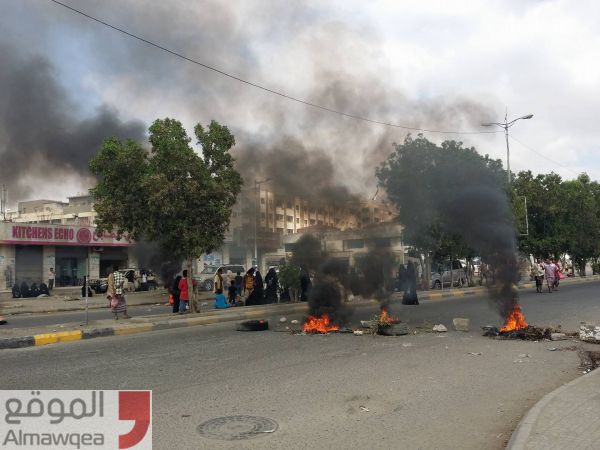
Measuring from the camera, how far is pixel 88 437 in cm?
413

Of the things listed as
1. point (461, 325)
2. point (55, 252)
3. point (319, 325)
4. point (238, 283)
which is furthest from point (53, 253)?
point (461, 325)

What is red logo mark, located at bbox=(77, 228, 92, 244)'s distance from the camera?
110ft

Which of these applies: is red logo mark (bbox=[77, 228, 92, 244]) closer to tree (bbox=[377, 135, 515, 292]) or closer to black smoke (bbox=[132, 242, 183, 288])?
black smoke (bbox=[132, 242, 183, 288])

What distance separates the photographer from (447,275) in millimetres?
30375

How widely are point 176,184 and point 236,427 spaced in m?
10.7

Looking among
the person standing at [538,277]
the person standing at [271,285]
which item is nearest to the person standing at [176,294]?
the person standing at [271,285]

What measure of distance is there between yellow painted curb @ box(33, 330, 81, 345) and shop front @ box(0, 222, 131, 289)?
1859cm

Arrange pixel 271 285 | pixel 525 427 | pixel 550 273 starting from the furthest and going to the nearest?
pixel 550 273 < pixel 271 285 < pixel 525 427

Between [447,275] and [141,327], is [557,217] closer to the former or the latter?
[447,275]

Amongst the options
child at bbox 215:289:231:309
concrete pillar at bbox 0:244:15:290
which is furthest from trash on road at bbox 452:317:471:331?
concrete pillar at bbox 0:244:15:290

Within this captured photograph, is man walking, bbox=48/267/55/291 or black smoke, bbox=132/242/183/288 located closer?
black smoke, bbox=132/242/183/288

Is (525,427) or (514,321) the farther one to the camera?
(514,321)

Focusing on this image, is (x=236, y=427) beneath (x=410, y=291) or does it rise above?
beneath

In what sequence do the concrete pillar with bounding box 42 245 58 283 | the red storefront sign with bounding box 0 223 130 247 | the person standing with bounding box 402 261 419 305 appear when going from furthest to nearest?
the concrete pillar with bounding box 42 245 58 283, the red storefront sign with bounding box 0 223 130 247, the person standing with bounding box 402 261 419 305
